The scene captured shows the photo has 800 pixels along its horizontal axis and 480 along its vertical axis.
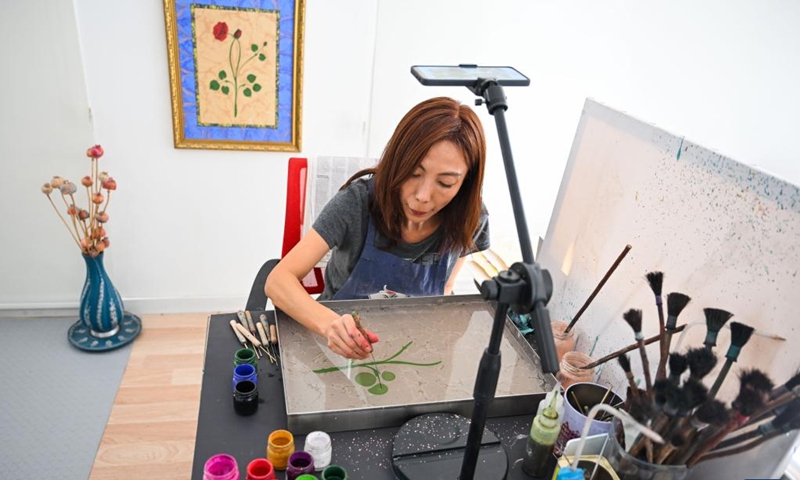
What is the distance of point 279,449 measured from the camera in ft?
3.04

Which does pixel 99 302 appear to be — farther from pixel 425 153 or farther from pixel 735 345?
pixel 735 345

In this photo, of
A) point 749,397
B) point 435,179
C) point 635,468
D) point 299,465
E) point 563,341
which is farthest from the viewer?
point 435,179

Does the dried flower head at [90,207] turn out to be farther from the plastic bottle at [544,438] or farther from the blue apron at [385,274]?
the plastic bottle at [544,438]

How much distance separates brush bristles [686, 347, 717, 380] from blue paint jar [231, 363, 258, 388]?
0.74 m

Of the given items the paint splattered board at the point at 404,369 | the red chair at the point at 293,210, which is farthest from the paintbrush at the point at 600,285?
the red chair at the point at 293,210

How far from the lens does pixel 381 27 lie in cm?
227

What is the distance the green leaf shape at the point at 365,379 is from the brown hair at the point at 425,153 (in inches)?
19.6

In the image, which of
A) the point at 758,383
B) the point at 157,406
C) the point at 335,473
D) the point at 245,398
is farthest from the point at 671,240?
the point at 157,406

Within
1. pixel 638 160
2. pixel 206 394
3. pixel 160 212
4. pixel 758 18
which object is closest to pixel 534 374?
pixel 638 160

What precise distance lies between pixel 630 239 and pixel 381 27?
59.3 inches

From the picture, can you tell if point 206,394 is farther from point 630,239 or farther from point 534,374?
point 630,239

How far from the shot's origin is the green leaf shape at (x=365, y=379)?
1091 millimetres

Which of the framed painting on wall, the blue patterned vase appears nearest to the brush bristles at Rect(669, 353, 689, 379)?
the framed painting on wall

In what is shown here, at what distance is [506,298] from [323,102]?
1.84m
